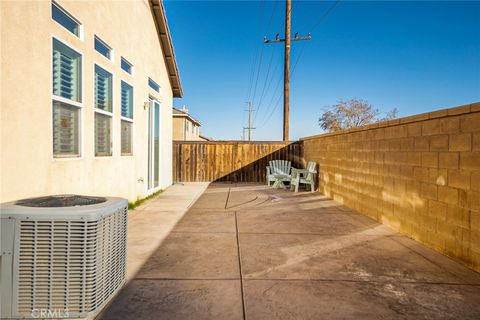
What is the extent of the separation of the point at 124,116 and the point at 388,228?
5.26m

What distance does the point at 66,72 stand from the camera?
3.56 metres

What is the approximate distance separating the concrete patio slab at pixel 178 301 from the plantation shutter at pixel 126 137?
12.2ft

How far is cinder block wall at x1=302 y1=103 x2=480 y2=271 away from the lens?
2.84 metres

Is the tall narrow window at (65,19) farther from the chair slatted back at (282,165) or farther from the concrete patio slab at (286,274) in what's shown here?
the chair slatted back at (282,165)

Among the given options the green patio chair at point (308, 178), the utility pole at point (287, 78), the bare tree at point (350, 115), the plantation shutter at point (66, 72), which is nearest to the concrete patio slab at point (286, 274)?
the plantation shutter at point (66, 72)

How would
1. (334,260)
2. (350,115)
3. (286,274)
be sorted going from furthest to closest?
(350,115) → (334,260) → (286,274)

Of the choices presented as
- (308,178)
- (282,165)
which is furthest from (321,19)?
(308,178)

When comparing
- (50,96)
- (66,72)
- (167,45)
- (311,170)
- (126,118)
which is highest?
(167,45)

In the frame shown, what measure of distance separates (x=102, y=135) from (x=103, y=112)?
0.39m

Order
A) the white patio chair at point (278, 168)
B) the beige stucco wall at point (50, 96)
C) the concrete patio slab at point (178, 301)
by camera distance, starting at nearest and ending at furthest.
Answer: the concrete patio slab at point (178, 301) < the beige stucco wall at point (50, 96) < the white patio chair at point (278, 168)

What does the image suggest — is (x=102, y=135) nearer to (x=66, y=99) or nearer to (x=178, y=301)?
(x=66, y=99)

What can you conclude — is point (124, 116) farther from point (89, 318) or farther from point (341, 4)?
point (341, 4)

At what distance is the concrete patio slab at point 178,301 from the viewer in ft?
6.35

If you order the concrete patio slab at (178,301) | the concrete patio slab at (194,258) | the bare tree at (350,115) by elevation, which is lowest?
the concrete patio slab at (178,301)
